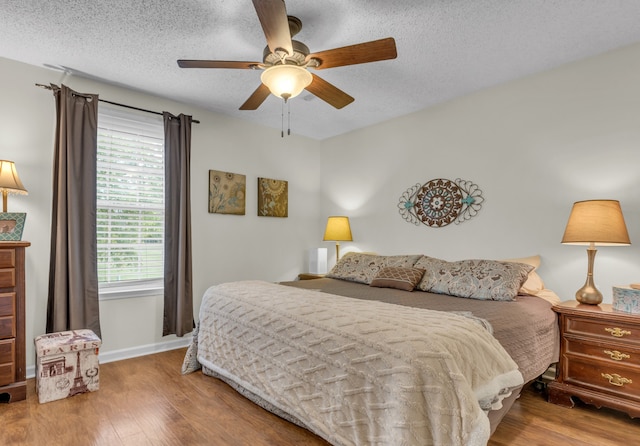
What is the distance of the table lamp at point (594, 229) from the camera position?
233 cm

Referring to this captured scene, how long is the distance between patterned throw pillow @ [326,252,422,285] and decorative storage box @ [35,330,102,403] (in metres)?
2.20

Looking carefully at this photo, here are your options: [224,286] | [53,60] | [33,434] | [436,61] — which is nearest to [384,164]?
[436,61]

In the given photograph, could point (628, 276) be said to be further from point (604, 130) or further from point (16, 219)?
point (16, 219)

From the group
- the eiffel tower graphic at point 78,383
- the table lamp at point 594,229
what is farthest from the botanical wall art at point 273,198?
the table lamp at point 594,229

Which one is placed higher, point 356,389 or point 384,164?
point 384,164

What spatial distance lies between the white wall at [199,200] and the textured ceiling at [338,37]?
319 mm

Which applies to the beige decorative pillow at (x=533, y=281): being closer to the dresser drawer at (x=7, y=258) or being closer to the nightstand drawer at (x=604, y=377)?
the nightstand drawer at (x=604, y=377)

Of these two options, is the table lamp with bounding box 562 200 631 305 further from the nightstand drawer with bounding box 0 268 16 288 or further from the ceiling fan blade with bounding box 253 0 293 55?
the nightstand drawer with bounding box 0 268 16 288

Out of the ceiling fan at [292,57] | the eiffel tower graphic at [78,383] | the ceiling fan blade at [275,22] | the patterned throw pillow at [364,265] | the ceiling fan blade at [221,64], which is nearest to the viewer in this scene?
the ceiling fan blade at [275,22]

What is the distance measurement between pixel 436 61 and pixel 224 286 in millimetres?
2465

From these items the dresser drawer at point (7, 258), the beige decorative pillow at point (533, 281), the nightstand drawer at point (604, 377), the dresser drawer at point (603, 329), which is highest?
the dresser drawer at point (7, 258)

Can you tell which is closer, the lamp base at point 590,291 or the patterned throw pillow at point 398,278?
the lamp base at point 590,291

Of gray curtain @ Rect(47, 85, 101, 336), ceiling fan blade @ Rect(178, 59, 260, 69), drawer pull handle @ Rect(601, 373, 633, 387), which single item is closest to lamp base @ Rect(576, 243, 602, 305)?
drawer pull handle @ Rect(601, 373, 633, 387)

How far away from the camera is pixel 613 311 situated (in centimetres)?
230
